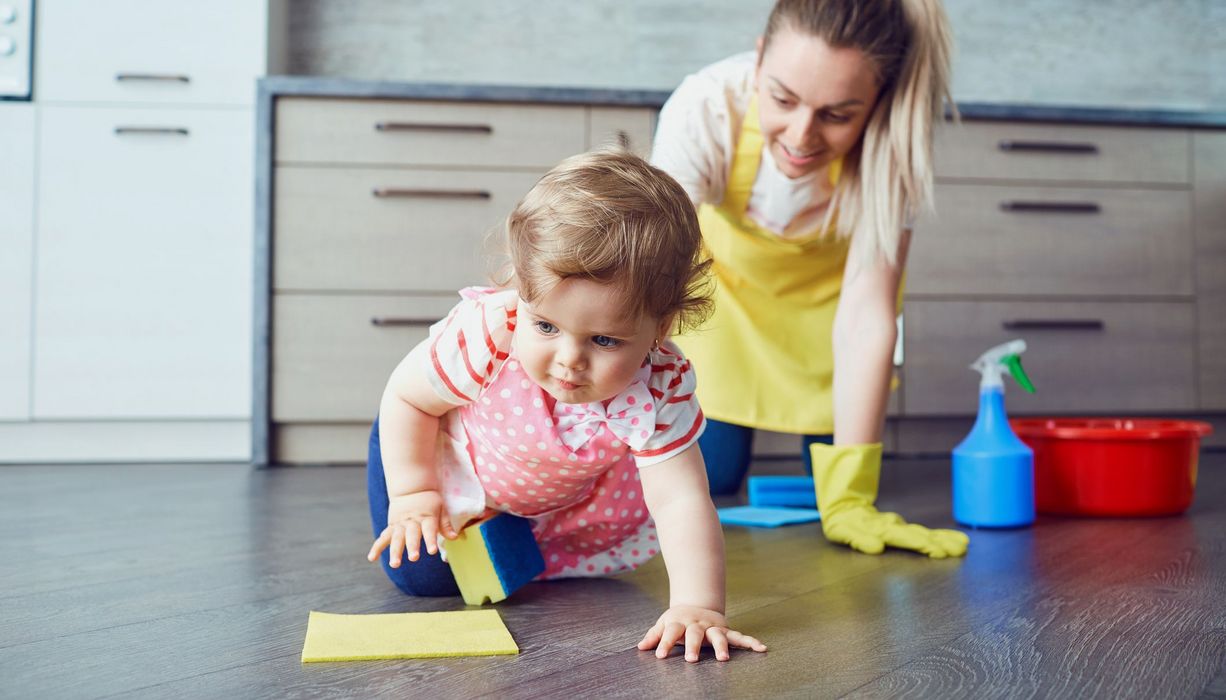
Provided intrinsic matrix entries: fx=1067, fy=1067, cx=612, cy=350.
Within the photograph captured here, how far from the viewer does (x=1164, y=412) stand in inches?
102

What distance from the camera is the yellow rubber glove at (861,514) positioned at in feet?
4.01

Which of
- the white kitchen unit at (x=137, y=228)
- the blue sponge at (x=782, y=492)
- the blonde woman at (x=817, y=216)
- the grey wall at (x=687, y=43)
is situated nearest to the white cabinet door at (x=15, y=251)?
the white kitchen unit at (x=137, y=228)

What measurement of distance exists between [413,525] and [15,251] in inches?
75.8

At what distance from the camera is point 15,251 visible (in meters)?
2.37

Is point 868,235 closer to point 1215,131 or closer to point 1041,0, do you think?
point 1215,131

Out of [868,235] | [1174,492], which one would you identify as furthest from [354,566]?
[1174,492]

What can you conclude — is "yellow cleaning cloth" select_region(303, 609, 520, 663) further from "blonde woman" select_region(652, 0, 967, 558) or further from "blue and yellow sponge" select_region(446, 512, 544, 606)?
"blonde woman" select_region(652, 0, 967, 558)

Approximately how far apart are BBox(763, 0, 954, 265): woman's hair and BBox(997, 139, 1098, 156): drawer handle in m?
1.21

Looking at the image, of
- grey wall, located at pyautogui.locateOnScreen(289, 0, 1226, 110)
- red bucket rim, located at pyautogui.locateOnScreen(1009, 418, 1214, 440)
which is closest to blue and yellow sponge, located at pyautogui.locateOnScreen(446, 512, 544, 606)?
red bucket rim, located at pyautogui.locateOnScreen(1009, 418, 1214, 440)

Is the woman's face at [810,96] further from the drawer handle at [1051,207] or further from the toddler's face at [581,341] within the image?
the drawer handle at [1051,207]

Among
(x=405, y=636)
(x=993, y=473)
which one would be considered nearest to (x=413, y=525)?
(x=405, y=636)

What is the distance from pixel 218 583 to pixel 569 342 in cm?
52

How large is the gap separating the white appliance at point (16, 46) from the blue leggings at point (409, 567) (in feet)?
5.91

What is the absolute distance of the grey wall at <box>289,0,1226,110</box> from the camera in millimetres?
2855
